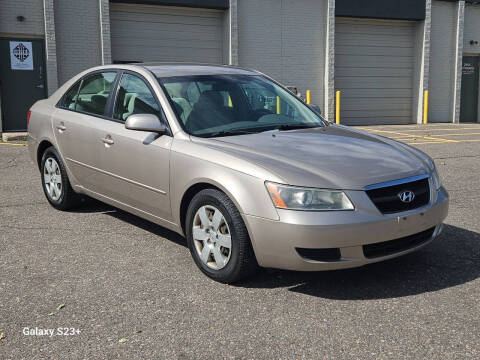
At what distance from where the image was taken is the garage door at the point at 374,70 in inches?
819

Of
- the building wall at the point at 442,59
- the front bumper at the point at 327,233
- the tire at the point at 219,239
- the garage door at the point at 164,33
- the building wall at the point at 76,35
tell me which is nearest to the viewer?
the front bumper at the point at 327,233

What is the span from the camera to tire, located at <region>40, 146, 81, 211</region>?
6031 millimetres

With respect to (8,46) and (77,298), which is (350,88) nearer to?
(8,46)

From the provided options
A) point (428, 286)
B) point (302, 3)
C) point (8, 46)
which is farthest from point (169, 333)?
point (302, 3)

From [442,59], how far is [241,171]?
20404 mm

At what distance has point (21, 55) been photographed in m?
15.6

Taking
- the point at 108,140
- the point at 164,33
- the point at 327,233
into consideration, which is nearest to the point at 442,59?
the point at 164,33

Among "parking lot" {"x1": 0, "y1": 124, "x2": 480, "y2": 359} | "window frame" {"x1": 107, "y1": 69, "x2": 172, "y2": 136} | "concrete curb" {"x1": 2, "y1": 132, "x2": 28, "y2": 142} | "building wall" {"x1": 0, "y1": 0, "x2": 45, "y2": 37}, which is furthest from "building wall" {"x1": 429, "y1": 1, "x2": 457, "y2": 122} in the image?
"window frame" {"x1": 107, "y1": 69, "x2": 172, "y2": 136}

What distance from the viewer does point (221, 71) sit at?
17.5 ft

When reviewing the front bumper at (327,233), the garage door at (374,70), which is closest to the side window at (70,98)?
the front bumper at (327,233)

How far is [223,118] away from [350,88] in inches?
670

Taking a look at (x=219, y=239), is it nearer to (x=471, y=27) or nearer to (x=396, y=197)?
(x=396, y=197)

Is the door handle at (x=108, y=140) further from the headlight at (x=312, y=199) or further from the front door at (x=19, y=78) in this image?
the front door at (x=19, y=78)

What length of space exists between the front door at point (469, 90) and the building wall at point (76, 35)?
1440 centimetres
